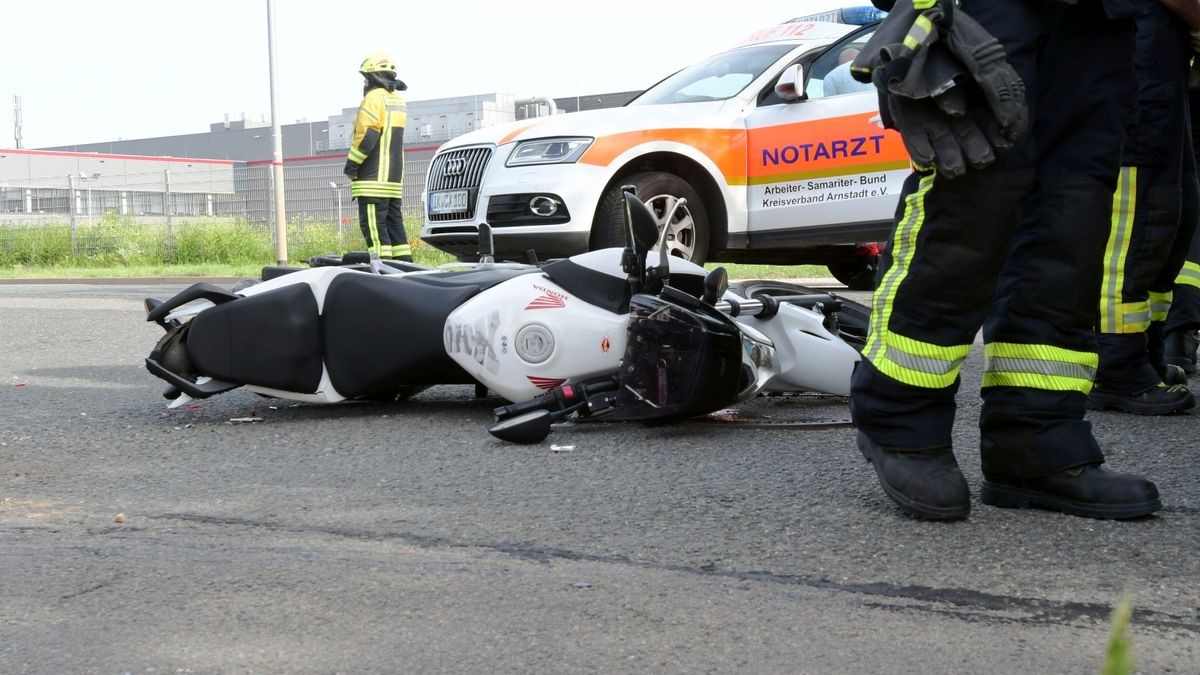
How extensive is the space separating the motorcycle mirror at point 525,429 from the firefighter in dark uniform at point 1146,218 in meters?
1.74

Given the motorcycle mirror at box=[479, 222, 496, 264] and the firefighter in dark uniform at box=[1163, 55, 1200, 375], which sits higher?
the motorcycle mirror at box=[479, 222, 496, 264]

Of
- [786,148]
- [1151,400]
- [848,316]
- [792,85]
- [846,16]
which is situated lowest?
[1151,400]

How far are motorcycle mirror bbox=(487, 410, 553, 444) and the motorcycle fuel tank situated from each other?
289mm

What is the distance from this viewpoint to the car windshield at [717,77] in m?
8.06

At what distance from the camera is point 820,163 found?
7770mm

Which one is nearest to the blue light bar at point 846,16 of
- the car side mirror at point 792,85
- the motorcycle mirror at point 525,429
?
the car side mirror at point 792,85

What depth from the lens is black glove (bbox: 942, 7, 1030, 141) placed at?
2.34 meters

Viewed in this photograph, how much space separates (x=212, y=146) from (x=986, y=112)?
73.2m

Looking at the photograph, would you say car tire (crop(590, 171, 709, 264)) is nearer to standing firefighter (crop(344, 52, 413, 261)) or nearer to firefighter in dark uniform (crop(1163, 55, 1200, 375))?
standing firefighter (crop(344, 52, 413, 261))

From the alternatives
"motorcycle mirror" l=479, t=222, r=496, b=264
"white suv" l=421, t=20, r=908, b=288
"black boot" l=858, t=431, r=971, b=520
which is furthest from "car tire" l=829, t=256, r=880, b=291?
"black boot" l=858, t=431, r=971, b=520

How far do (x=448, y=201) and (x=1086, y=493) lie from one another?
6170 millimetres

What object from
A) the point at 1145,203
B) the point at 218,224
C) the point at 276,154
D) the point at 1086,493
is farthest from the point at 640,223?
the point at 218,224

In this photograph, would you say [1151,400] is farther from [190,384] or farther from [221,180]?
[221,180]

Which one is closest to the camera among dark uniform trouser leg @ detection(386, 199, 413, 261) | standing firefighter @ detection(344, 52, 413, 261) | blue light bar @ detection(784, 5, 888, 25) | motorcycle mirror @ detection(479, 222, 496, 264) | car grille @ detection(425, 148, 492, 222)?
motorcycle mirror @ detection(479, 222, 496, 264)
